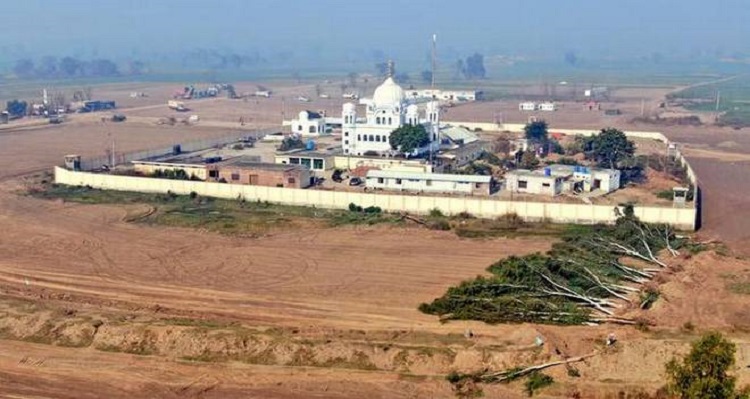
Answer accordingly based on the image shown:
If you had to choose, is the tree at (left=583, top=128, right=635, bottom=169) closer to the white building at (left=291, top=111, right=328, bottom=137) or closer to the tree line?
the white building at (left=291, top=111, right=328, bottom=137)

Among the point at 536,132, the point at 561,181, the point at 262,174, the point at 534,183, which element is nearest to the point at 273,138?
the point at 536,132

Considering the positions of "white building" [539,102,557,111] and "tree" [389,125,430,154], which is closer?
"tree" [389,125,430,154]

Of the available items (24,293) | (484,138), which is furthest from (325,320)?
(484,138)

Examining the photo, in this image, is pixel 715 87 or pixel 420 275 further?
pixel 715 87

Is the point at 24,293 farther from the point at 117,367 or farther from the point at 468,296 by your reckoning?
the point at 468,296

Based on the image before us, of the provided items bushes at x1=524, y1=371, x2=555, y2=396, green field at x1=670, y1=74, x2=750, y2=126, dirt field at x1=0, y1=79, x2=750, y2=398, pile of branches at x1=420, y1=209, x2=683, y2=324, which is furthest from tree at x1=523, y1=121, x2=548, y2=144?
bushes at x1=524, y1=371, x2=555, y2=396

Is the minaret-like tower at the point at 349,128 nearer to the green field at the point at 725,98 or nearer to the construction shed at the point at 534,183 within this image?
the construction shed at the point at 534,183

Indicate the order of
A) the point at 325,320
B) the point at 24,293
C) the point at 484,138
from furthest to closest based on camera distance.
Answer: the point at 484,138
the point at 24,293
the point at 325,320

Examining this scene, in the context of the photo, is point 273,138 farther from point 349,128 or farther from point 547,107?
point 547,107
